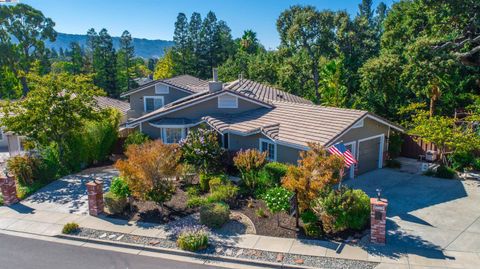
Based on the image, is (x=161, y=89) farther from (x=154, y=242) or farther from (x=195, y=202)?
(x=154, y=242)

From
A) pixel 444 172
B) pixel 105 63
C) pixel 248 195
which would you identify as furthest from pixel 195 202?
pixel 105 63

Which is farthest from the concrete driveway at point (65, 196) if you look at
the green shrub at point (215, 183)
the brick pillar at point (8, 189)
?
the green shrub at point (215, 183)

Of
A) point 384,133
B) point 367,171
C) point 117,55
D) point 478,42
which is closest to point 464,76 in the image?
point 478,42

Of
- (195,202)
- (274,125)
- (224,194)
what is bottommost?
(195,202)

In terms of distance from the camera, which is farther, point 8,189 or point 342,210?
point 8,189

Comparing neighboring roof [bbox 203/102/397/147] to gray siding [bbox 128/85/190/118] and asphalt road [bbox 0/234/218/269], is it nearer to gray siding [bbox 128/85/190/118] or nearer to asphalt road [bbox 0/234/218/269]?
asphalt road [bbox 0/234/218/269]

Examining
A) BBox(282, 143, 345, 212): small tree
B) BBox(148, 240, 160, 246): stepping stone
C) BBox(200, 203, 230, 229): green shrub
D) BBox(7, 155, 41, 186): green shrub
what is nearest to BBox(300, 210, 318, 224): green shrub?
BBox(282, 143, 345, 212): small tree
